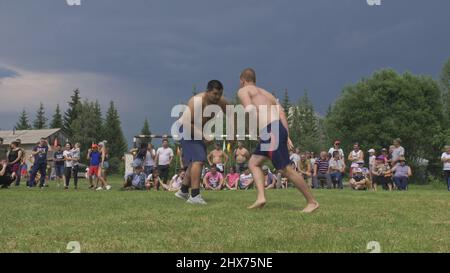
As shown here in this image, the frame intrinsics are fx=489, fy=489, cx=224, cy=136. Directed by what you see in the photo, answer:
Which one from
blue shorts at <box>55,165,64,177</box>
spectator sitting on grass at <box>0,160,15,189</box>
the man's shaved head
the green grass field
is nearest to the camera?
the green grass field

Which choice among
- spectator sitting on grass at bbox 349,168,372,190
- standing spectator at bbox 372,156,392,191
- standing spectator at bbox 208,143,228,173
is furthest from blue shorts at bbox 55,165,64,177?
standing spectator at bbox 372,156,392,191

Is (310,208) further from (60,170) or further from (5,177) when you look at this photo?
(60,170)

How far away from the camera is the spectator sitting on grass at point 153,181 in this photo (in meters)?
17.6

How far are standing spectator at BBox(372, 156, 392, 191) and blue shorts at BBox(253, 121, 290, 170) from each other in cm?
1243

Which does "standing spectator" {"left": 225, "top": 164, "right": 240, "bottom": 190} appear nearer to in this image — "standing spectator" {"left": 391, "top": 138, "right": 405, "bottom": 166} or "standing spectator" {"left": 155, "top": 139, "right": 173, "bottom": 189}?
"standing spectator" {"left": 155, "top": 139, "right": 173, "bottom": 189}

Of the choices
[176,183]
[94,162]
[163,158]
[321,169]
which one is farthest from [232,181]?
[94,162]

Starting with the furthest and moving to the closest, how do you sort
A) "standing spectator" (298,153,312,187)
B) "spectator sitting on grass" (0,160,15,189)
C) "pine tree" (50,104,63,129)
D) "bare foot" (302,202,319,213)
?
"pine tree" (50,104,63,129)
"standing spectator" (298,153,312,187)
"spectator sitting on grass" (0,160,15,189)
"bare foot" (302,202,319,213)

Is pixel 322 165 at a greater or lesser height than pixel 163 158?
lesser

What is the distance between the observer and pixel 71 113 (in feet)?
310

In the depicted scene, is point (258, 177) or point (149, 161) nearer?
point (258, 177)

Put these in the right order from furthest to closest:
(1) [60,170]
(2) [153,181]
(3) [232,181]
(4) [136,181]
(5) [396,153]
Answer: (1) [60,170] → (5) [396,153] → (3) [232,181] → (2) [153,181] → (4) [136,181]

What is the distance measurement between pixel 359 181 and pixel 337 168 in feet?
3.94

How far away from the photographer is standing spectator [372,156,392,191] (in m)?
19.0
